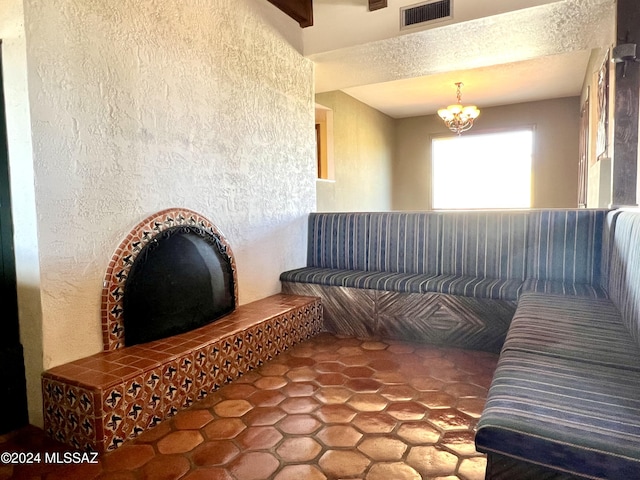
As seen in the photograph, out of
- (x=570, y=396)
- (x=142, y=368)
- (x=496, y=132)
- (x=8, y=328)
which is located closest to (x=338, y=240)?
(x=142, y=368)

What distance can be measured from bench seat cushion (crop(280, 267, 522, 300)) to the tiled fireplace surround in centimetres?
57

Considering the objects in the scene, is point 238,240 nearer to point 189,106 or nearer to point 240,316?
point 240,316

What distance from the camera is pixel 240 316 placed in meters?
2.67

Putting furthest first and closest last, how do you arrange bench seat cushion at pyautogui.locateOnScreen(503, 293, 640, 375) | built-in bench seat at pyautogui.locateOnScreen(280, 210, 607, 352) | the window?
the window
built-in bench seat at pyautogui.locateOnScreen(280, 210, 607, 352)
bench seat cushion at pyautogui.locateOnScreen(503, 293, 640, 375)

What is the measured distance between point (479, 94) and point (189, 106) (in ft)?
18.2

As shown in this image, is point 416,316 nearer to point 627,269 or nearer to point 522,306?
point 522,306

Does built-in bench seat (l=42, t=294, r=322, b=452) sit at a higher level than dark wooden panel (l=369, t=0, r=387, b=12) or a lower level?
lower

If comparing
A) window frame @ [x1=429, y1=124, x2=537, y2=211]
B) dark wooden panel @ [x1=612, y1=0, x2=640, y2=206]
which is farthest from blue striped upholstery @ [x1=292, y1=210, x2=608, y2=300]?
window frame @ [x1=429, y1=124, x2=537, y2=211]

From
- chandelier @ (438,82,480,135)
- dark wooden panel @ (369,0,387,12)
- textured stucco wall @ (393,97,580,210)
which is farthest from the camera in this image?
textured stucco wall @ (393,97,580,210)

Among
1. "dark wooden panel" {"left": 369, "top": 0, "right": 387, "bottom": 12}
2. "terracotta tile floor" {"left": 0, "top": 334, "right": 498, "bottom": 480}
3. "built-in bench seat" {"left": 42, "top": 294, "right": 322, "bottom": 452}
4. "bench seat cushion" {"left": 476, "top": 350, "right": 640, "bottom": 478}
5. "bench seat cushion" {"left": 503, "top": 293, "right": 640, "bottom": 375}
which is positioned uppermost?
"dark wooden panel" {"left": 369, "top": 0, "right": 387, "bottom": 12}

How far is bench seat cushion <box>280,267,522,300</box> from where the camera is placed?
2650 mm

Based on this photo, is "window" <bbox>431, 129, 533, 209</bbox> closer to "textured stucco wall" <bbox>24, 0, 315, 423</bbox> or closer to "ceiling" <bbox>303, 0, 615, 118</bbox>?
"ceiling" <bbox>303, 0, 615, 118</bbox>

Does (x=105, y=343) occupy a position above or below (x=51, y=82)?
below

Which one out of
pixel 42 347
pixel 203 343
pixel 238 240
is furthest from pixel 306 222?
pixel 42 347
